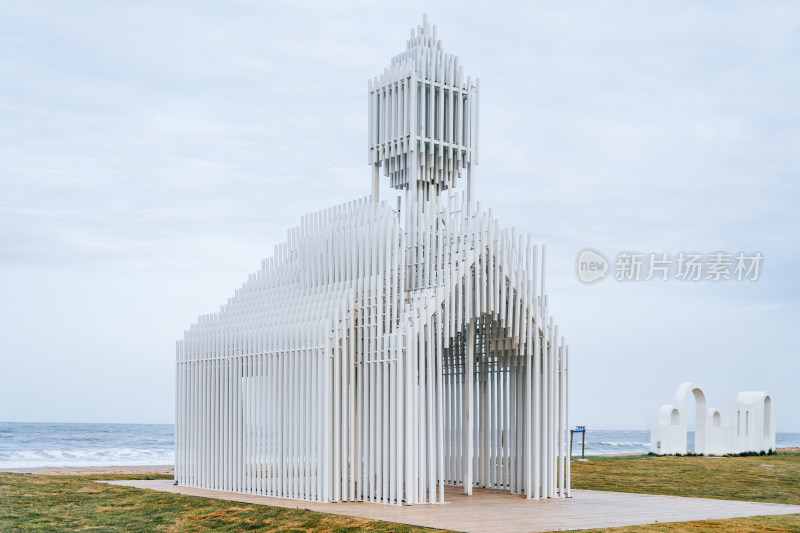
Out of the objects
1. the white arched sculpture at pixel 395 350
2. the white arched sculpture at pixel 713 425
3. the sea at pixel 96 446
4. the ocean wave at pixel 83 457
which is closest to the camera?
the white arched sculpture at pixel 395 350

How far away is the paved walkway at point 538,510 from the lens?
497 inches

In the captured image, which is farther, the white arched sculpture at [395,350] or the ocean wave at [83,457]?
the ocean wave at [83,457]

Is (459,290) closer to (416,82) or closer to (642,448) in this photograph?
(416,82)

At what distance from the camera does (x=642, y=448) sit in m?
65.9

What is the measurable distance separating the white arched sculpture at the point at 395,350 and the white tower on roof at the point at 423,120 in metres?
0.04

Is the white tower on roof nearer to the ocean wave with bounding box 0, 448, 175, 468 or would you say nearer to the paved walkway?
the paved walkway

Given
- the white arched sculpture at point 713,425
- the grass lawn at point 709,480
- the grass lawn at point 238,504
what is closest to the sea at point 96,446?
the white arched sculpture at point 713,425

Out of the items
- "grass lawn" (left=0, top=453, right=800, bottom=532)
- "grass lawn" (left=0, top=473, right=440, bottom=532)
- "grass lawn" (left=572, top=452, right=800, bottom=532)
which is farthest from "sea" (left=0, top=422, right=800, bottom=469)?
"grass lawn" (left=0, top=473, right=440, bottom=532)

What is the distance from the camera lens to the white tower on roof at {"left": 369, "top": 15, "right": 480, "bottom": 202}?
1727 cm

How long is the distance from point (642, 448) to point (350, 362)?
54562 mm

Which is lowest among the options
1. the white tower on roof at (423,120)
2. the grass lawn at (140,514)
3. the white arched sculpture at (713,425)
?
the white arched sculpture at (713,425)

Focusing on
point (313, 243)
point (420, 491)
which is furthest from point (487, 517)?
point (313, 243)

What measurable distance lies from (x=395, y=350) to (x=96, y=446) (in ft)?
162

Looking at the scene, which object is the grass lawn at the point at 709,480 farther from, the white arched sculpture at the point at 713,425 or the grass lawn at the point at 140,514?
the grass lawn at the point at 140,514
